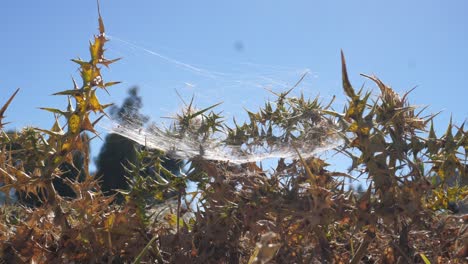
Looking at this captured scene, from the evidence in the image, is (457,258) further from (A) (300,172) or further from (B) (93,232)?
(B) (93,232)

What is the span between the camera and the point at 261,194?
0.90m

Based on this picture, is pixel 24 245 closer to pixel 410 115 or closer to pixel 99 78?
pixel 99 78

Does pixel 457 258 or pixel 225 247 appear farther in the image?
pixel 225 247

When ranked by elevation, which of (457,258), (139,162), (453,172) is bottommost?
(457,258)

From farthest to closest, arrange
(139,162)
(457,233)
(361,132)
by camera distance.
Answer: (139,162), (457,233), (361,132)

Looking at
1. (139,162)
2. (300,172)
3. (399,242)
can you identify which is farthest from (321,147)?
(139,162)

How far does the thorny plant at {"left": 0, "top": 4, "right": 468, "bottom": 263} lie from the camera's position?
82cm

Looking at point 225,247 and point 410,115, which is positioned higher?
point 410,115

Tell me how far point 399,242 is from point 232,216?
0.87ft

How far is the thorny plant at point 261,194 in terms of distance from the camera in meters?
0.82

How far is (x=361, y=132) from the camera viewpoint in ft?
2.70

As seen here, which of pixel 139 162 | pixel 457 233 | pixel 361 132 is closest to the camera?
pixel 361 132

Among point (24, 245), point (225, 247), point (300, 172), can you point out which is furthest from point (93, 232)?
point (300, 172)

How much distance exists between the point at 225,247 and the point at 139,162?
0.98 ft
